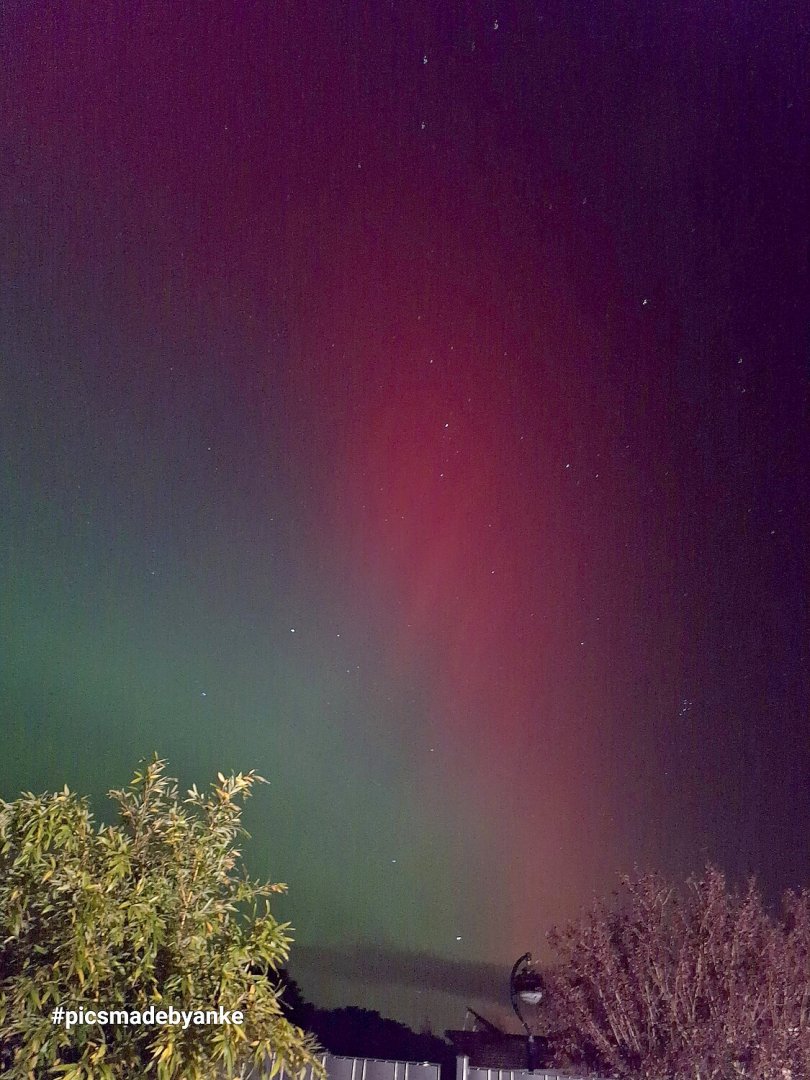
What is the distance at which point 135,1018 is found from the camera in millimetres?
7078

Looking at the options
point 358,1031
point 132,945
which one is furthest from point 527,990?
point 358,1031

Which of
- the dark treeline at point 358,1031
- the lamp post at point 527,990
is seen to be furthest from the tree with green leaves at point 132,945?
the dark treeline at point 358,1031

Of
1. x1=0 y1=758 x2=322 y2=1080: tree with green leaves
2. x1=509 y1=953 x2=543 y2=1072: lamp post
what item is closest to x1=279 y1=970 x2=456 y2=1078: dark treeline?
x1=509 y1=953 x2=543 y2=1072: lamp post

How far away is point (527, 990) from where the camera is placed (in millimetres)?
16641

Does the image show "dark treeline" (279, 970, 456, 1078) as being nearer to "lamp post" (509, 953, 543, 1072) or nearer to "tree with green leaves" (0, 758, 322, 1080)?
"lamp post" (509, 953, 543, 1072)

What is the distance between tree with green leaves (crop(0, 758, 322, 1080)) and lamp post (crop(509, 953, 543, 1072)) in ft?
32.2

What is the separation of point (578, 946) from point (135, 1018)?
475 inches

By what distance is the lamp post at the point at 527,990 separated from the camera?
16.4 meters

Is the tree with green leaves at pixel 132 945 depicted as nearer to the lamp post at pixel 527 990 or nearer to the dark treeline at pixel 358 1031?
the lamp post at pixel 527 990

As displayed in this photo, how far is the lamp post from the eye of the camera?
53.9 ft

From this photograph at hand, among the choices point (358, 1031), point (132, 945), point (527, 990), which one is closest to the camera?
point (132, 945)

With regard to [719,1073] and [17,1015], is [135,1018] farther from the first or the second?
[719,1073]

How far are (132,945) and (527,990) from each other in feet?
37.5

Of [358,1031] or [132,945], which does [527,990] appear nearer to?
[132,945]
